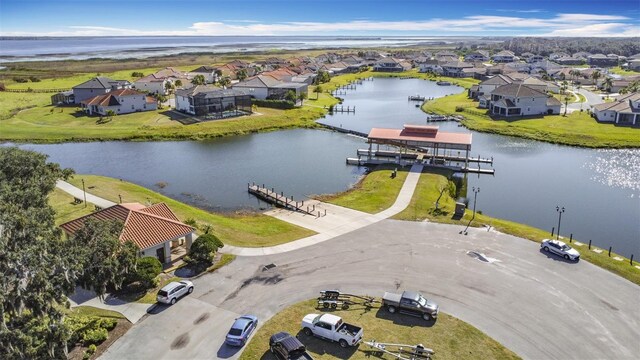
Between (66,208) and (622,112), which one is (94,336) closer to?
(66,208)

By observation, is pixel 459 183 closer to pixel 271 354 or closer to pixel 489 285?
pixel 489 285

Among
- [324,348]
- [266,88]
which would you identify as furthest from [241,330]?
[266,88]

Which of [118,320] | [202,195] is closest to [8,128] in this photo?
[202,195]

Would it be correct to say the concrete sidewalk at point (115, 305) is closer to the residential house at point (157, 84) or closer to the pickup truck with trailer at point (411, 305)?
the pickup truck with trailer at point (411, 305)

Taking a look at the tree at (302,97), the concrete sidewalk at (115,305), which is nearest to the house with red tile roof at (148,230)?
the concrete sidewalk at (115,305)

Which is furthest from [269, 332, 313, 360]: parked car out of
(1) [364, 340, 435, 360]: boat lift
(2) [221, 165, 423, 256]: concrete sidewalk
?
(2) [221, 165, 423, 256]: concrete sidewalk

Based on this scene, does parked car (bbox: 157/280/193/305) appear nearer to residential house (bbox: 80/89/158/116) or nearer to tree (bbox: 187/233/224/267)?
tree (bbox: 187/233/224/267)
